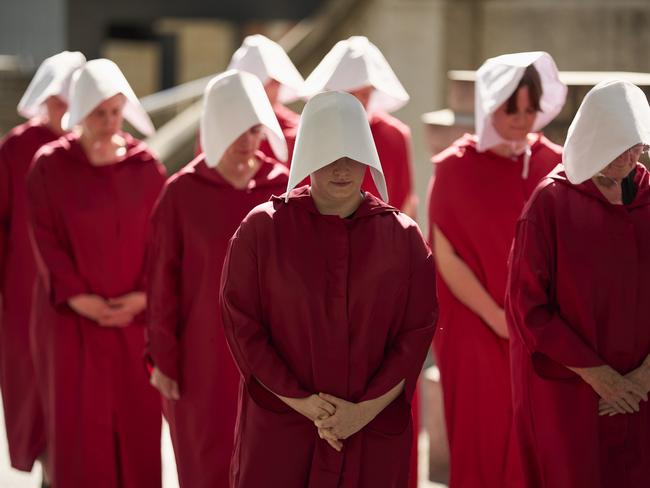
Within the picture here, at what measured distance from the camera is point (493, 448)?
241 inches

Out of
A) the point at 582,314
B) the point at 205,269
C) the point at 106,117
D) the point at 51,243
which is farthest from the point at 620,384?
the point at 51,243

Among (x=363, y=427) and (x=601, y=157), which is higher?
(x=601, y=157)

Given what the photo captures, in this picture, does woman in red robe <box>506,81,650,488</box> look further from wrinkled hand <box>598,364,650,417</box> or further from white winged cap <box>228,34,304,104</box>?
white winged cap <box>228,34,304,104</box>

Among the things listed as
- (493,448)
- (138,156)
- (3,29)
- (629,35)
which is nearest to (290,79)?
(138,156)

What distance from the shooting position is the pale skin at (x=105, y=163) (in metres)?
6.31

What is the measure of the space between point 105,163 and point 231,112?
113 cm

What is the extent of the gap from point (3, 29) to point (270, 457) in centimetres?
1807

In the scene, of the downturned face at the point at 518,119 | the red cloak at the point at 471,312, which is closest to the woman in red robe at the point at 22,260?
the red cloak at the point at 471,312

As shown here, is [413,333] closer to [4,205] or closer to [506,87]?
[506,87]

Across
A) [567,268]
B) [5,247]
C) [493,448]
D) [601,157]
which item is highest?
[601,157]

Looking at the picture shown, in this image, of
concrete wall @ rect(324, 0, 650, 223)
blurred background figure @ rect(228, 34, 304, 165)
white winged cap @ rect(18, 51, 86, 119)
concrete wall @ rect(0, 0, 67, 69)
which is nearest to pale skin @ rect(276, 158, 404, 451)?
blurred background figure @ rect(228, 34, 304, 165)

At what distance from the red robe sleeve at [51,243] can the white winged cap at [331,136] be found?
221 cm

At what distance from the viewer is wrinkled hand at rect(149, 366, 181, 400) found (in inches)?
228

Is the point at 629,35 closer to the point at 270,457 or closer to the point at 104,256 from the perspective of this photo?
the point at 104,256
